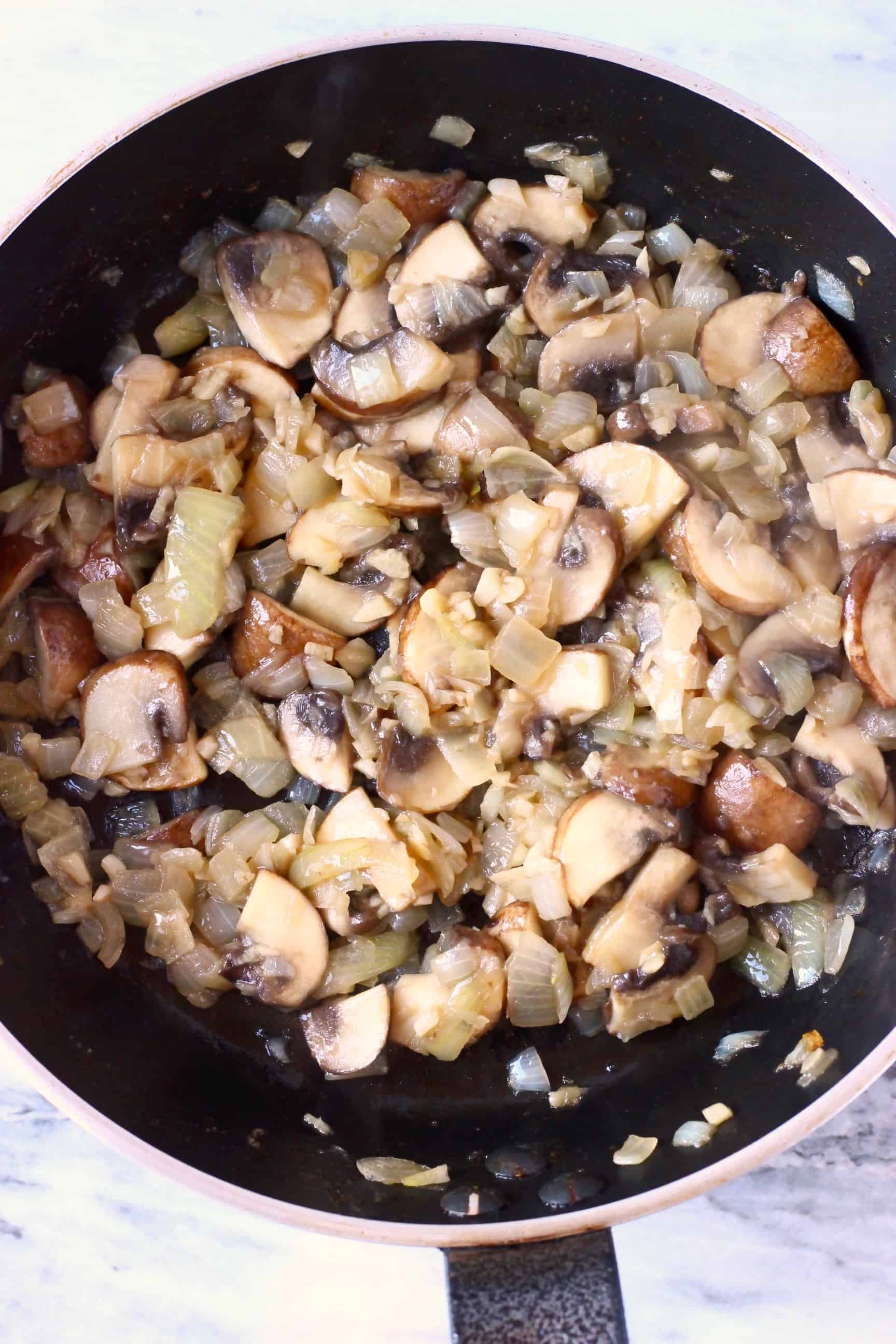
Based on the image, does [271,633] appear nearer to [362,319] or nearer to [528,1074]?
[362,319]

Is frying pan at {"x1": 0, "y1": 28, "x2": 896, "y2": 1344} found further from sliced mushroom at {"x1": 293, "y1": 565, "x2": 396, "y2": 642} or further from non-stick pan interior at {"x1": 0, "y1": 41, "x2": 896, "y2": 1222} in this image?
sliced mushroom at {"x1": 293, "y1": 565, "x2": 396, "y2": 642}

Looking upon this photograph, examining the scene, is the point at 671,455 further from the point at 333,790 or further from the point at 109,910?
the point at 109,910

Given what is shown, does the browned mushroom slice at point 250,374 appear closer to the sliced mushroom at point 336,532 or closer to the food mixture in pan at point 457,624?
the food mixture in pan at point 457,624

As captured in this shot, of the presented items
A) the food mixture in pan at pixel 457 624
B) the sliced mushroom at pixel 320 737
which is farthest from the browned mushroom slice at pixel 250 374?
the sliced mushroom at pixel 320 737

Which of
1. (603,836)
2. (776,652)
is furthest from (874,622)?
(603,836)

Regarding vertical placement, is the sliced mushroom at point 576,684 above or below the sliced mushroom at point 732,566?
below

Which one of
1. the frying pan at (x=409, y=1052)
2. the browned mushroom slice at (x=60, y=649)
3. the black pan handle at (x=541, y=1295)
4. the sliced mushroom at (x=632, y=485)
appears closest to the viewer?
the black pan handle at (x=541, y=1295)

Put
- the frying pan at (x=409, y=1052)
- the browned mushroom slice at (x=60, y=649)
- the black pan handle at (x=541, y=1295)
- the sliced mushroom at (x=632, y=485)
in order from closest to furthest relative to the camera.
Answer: the black pan handle at (x=541, y=1295), the frying pan at (x=409, y=1052), the sliced mushroom at (x=632, y=485), the browned mushroom slice at (x=60, y=649)
